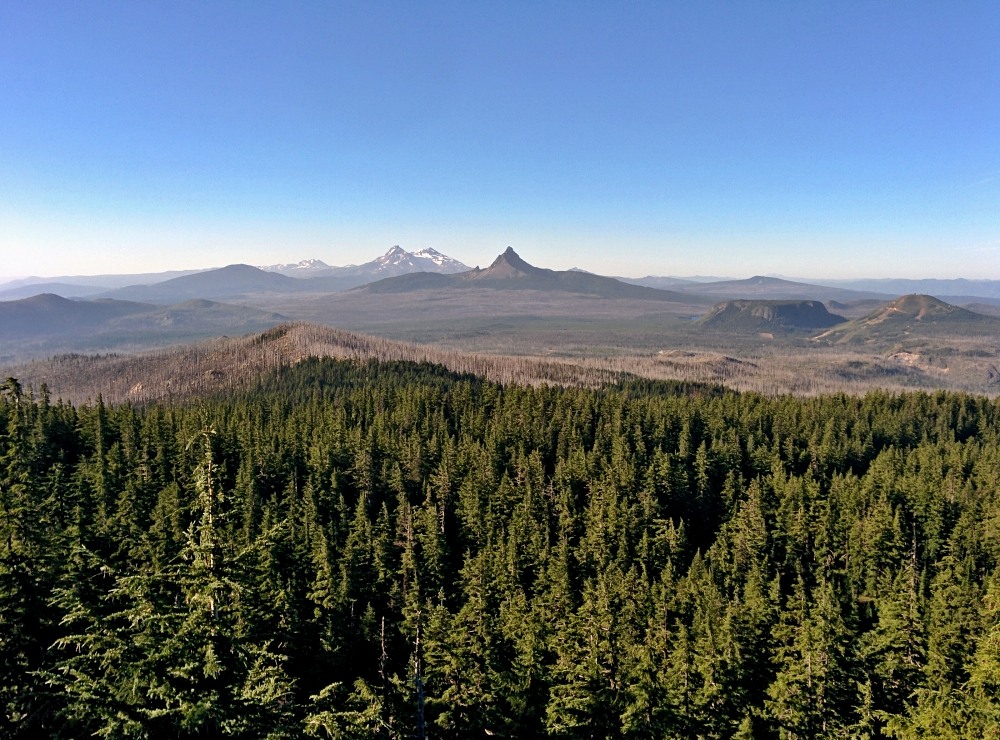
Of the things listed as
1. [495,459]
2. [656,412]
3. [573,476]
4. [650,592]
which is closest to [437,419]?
[495,459]

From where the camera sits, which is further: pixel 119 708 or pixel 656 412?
pixel 656 412

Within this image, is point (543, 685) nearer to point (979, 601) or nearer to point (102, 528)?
point (102, 528)

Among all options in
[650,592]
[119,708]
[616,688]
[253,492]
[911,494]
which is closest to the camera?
[119,708]

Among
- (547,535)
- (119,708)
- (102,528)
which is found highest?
(119,708)

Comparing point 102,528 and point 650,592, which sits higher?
point 102,528

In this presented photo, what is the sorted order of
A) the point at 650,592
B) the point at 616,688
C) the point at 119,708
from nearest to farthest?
the point at 119,708 → the point at 616,688 → the point at 650,592

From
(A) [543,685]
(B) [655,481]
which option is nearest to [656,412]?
(B) [655,481]
